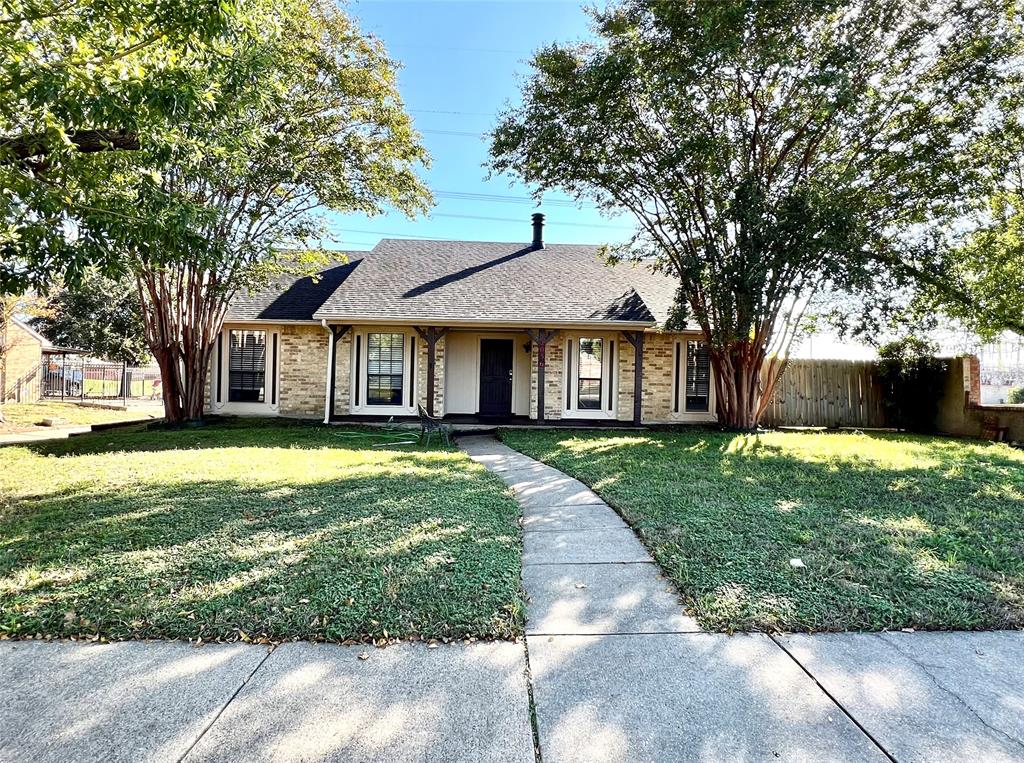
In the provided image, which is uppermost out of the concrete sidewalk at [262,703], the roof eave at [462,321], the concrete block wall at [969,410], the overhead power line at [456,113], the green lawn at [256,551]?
the overhead power line at [456,113]

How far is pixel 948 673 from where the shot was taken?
2361 millimetres

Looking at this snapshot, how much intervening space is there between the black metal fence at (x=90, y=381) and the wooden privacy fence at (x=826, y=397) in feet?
73.5

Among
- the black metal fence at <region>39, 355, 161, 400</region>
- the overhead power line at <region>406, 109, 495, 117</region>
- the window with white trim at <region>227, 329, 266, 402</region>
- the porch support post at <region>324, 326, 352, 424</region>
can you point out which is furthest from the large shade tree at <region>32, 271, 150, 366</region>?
the overhead power line at <region>406, 109, 495, 117</region>

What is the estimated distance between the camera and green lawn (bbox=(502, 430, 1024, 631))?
2926mm

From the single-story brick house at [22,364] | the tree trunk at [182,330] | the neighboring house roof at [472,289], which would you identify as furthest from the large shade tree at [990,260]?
the single-story brick house at [22,364]

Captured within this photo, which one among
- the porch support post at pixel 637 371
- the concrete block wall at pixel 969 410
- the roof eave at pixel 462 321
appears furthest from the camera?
the porch support post at pixel 637 371

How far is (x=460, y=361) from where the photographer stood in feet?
41.9

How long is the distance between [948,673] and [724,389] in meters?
9.69

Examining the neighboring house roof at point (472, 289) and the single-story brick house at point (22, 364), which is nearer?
the neighboring house roof at point (472, 289)

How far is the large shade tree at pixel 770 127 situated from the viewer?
793cm

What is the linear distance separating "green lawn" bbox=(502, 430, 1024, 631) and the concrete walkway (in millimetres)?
211

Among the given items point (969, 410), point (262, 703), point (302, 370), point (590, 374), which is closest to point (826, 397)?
point (969, 410)

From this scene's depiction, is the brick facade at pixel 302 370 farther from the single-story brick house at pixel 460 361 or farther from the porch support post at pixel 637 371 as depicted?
the porch support post at pixel 637 371

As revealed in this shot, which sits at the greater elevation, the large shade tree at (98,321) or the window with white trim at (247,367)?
the large shade tree at (98,321)
